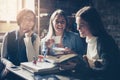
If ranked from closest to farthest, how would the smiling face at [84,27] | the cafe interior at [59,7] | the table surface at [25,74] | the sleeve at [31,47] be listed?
the table surface at [25,74]
the smiling face at [84,27]
the sleeve at [31,47]
the cafe interior at [59,7]

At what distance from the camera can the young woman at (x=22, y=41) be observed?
2902mm

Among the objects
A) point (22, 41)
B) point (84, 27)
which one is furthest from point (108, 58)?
point (22, 41)

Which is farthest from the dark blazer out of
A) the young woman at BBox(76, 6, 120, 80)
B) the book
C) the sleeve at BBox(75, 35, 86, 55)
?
the sleeve at BBox(75, 35, 86, 55)

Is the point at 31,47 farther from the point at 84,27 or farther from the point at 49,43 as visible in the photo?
the point at 84,27

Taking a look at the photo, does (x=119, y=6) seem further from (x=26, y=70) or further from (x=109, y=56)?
(x=26, y=70)

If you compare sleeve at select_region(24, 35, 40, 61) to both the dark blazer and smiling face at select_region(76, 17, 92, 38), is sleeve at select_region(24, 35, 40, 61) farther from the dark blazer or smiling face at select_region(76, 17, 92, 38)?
the dark blazer

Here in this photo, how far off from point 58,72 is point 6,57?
904 mm

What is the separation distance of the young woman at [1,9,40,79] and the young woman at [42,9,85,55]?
0.66 feet

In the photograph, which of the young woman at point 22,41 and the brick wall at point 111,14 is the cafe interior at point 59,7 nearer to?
the brick wall at point 111,14

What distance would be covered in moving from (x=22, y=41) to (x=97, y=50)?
872 millimetres

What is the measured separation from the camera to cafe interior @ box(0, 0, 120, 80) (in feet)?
11.0

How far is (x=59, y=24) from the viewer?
297 centimetres

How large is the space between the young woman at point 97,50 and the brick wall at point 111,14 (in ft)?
1.98

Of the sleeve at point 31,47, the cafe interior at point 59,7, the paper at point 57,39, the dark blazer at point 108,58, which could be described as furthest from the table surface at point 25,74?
the cafe interior at point 59,7
